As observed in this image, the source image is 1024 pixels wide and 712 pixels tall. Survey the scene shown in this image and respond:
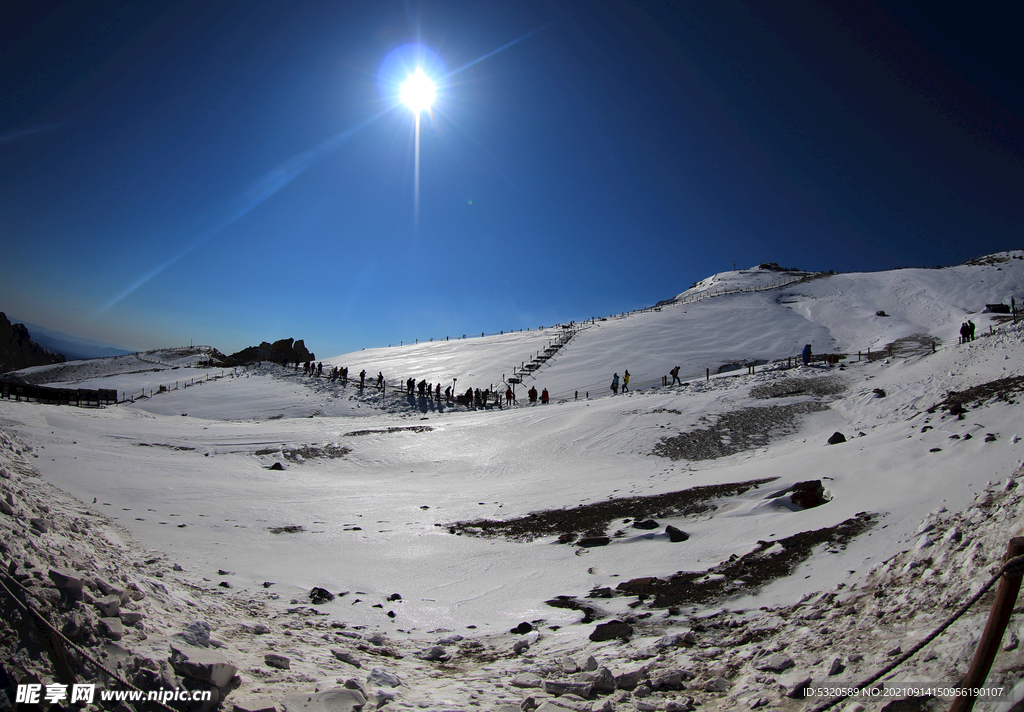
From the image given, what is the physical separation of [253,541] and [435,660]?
5.97m

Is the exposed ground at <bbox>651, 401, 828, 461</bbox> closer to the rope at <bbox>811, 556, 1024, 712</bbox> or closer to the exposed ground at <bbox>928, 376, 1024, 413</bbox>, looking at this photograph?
the exposed ground at <bbox>928, 376, 1024, 413</bbox>

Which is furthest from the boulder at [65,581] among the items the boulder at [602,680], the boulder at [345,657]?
the boulder at [602,680]

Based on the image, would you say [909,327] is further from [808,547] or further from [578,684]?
[578,684]

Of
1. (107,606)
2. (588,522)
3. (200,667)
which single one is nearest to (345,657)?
(200,667)

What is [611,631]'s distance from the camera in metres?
5.81

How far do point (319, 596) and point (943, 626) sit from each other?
23.2 ft

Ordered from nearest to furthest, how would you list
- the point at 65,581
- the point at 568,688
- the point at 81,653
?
the point at 81,653 → the point at 65,581 → the point at 568,688

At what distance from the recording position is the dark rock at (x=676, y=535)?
932 cm

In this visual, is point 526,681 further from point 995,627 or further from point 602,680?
point 995,627

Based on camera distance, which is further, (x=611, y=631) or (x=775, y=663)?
(x=611, y=631)

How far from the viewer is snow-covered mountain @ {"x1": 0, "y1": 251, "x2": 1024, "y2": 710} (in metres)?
4.69

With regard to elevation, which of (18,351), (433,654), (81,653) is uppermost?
(18,351)

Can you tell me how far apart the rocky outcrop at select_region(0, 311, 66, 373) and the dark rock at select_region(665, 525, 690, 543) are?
102 metres

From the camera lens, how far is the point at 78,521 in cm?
662
